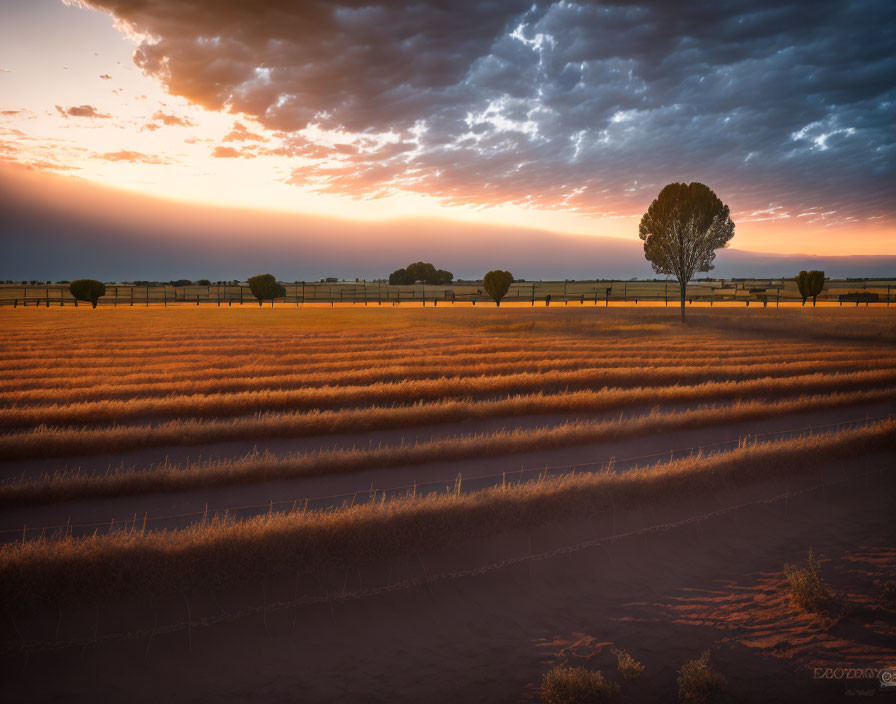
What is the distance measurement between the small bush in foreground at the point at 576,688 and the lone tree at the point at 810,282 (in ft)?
274

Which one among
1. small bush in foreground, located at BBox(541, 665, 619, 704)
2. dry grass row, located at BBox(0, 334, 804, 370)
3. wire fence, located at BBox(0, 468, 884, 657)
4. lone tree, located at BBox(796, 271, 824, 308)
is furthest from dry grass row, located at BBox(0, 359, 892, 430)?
lone tree, located at BBox(796, 271, 824, 308)

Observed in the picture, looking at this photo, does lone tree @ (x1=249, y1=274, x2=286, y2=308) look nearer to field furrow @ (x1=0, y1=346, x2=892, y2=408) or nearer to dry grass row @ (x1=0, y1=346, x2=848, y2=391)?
dry grass row @ (x1=0, y1=346, x2=848, y2=391)

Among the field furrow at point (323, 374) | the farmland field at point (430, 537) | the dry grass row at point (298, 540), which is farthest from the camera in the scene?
the field furrow at point (323, 374)

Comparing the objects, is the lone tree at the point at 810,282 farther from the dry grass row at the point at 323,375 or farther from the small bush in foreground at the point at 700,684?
the small bush in foreground at the point at 700,684

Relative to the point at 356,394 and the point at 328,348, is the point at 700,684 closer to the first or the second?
the point at 356,394

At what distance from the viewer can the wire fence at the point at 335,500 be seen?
860cm

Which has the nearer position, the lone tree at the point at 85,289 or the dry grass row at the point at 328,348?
the dry grass row at the point at 328,348

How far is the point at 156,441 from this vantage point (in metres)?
13.2

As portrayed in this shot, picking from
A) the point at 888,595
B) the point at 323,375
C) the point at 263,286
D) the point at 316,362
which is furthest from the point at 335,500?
the point at 263,286

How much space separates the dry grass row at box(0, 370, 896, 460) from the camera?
1263 cm

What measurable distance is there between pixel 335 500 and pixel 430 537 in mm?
2206

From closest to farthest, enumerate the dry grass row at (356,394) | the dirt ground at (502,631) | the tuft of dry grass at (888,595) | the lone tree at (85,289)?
the dirt ground at (502,631) < the tuft of dry grass at (888,595) < the dry grass row at (356,394) < the lone tree at (85,289)

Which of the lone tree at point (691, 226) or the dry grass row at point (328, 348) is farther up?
the lone tree at point (691, 226)

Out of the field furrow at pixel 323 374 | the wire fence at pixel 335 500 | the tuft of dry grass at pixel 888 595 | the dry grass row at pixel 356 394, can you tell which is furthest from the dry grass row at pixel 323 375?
the tuft of dry grass at pixel 888 595
